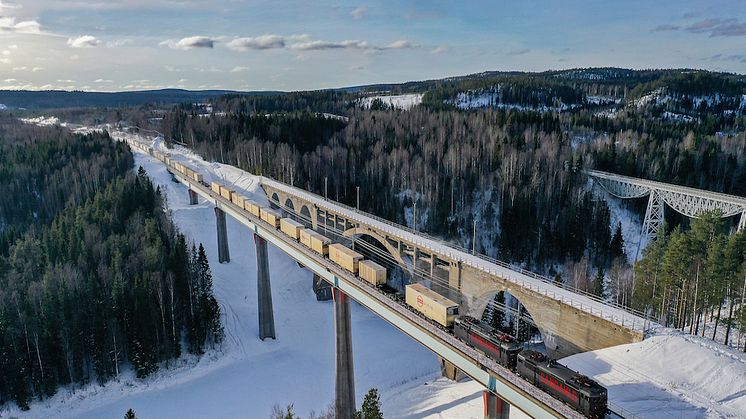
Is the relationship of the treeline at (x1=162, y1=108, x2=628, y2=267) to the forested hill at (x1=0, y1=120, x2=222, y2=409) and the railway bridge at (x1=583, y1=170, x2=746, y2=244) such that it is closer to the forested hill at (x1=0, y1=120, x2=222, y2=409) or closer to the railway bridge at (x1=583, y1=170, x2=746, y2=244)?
the railway bridge at (x1=583, y1=170, x2=746, y2=244)

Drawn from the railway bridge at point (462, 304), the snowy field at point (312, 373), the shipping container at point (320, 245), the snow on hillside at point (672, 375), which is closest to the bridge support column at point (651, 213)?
the railway bridge at point (462, 304)

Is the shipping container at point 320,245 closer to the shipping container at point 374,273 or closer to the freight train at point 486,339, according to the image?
the freight train at point 486,339

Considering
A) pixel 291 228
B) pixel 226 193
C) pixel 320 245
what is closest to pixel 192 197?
pixel 226 193

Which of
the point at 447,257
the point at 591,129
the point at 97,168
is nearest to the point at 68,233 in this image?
the point at 97,168

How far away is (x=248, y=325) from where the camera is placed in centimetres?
5378

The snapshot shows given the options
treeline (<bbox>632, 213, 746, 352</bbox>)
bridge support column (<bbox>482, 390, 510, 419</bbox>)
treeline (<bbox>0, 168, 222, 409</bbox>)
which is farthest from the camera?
treeline (<bbox>0, 168, 222, 409</bbox>)

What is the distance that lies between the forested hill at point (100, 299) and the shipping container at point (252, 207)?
7.60m

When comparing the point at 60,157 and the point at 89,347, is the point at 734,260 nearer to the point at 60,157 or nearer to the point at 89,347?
the point at 89,347

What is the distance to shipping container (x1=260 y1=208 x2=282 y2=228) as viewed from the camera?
5064cm

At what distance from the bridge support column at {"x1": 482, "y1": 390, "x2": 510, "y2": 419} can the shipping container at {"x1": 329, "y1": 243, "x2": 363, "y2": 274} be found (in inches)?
560

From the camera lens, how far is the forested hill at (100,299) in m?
40.3

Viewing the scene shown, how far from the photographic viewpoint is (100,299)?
43.8m

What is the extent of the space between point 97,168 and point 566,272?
3279 inches

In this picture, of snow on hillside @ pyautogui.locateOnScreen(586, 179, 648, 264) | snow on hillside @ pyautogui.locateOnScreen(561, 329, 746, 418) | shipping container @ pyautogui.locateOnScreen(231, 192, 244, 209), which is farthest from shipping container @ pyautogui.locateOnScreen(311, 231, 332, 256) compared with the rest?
snow on hillside @ pyautogui.locateOnScreen(586, 179, 648, 264)
